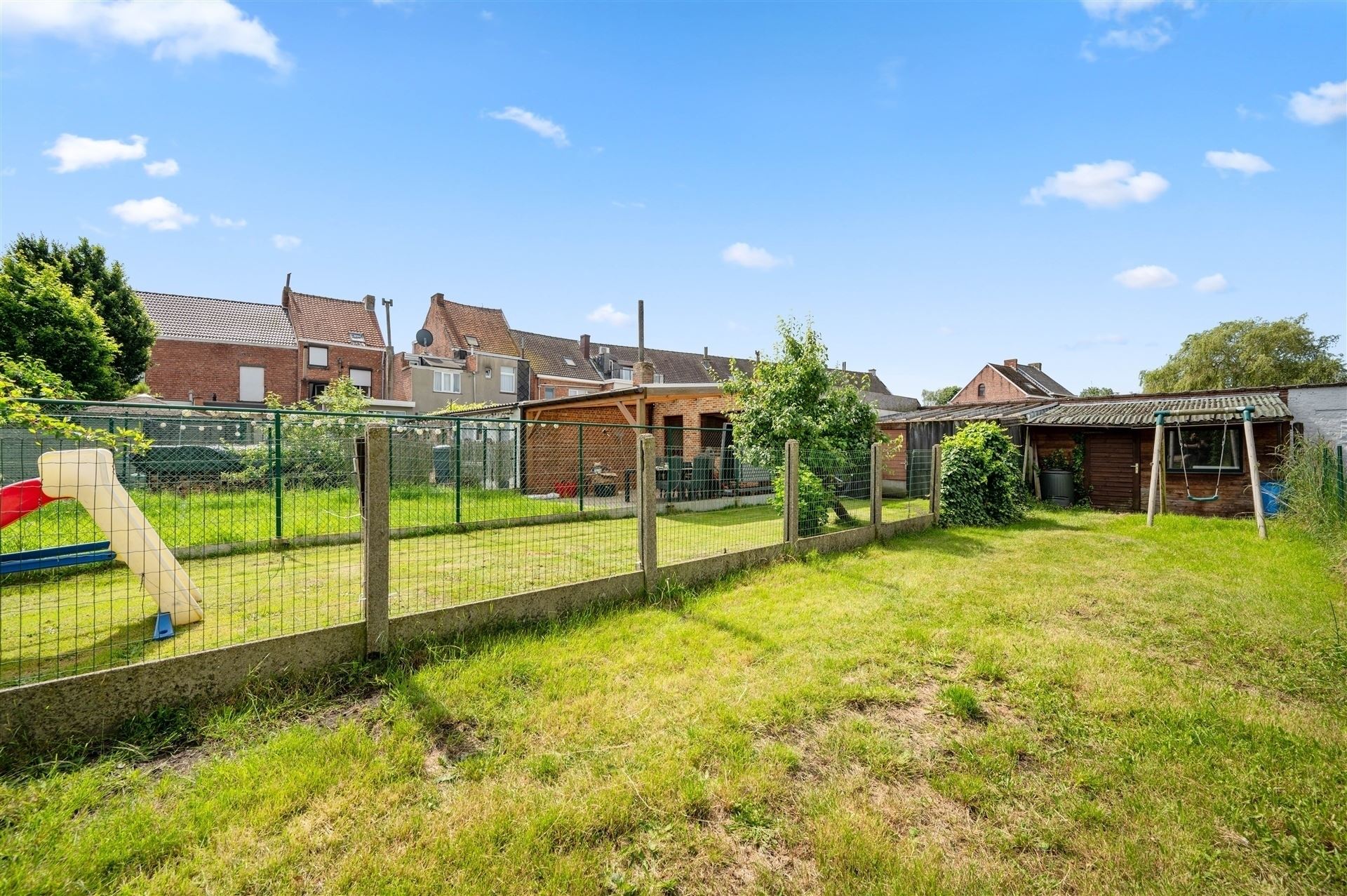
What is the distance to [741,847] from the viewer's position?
204 centimetres

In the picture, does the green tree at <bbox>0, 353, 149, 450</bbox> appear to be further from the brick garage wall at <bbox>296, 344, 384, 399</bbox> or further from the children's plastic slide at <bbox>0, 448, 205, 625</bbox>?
the brick garage wall at <bbox>296, 344, 384, 399</bbox>

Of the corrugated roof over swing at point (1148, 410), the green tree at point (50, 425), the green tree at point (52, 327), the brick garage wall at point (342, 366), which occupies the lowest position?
the green tree at point (50, 425)

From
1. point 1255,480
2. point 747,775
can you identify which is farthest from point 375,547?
point 1255,480

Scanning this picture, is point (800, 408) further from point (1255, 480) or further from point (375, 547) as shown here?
point (375, 547)

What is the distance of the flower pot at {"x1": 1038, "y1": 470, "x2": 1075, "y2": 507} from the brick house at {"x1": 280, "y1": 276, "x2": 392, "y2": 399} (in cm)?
3490

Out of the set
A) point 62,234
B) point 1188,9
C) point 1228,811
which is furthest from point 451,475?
point 62,234

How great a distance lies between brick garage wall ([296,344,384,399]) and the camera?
105ft

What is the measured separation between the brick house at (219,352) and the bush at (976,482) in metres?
33.2

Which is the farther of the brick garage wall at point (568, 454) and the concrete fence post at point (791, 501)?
the brick garage wall at point (568, 454)

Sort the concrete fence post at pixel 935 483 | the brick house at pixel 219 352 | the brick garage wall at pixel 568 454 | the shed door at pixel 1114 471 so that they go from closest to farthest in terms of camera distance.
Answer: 1. the concrete fence post at pixel 935 483
2. the brick garage wall at pixel 568 454
3. the shed door at pixel 1114 471
4. the brick house at pixel 219 352

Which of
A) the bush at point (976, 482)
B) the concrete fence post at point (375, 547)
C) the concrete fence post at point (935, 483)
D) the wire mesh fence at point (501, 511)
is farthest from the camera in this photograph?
the bush at point (976, 482)

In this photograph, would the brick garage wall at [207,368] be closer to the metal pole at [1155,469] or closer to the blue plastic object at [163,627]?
the blue plastic object at [163,627]

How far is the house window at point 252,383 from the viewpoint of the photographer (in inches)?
1193

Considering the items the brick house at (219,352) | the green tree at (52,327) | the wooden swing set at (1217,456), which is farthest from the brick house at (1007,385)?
the brick house at (219,352)
